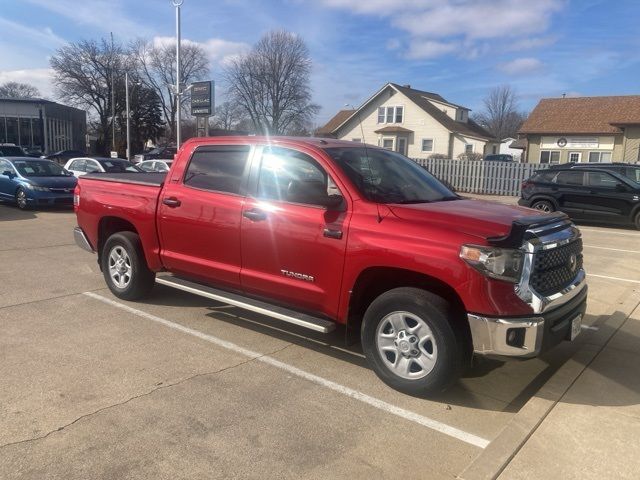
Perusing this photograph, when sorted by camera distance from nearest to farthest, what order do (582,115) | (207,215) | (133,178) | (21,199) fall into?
(207,215)
(133,178)
(21,199)
(582,115)

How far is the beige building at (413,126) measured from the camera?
→ 4622 centimetres

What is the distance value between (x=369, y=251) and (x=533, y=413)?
5.18 feet

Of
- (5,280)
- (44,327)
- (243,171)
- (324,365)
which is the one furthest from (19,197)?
(324,365)

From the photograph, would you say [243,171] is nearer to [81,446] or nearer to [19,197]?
[81,446]

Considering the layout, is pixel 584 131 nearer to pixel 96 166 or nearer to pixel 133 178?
pixel 96 166

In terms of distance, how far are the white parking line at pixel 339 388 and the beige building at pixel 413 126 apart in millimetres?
41317

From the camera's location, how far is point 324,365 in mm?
4555

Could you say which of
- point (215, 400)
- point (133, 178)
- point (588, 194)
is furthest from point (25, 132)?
point (215, 400)

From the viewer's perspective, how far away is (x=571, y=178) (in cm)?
1499

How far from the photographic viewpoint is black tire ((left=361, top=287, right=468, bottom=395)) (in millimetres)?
3709

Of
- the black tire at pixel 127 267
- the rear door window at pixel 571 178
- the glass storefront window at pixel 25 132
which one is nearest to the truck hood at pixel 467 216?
the black tire at pixel 127 267

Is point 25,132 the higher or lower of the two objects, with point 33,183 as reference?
higher

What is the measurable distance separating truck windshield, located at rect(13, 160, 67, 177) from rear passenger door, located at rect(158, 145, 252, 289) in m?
12.1

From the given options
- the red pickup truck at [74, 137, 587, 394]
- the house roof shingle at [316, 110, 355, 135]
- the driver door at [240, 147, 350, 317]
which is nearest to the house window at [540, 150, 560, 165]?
the house roof shingle at [316, 110, 355, 135]
